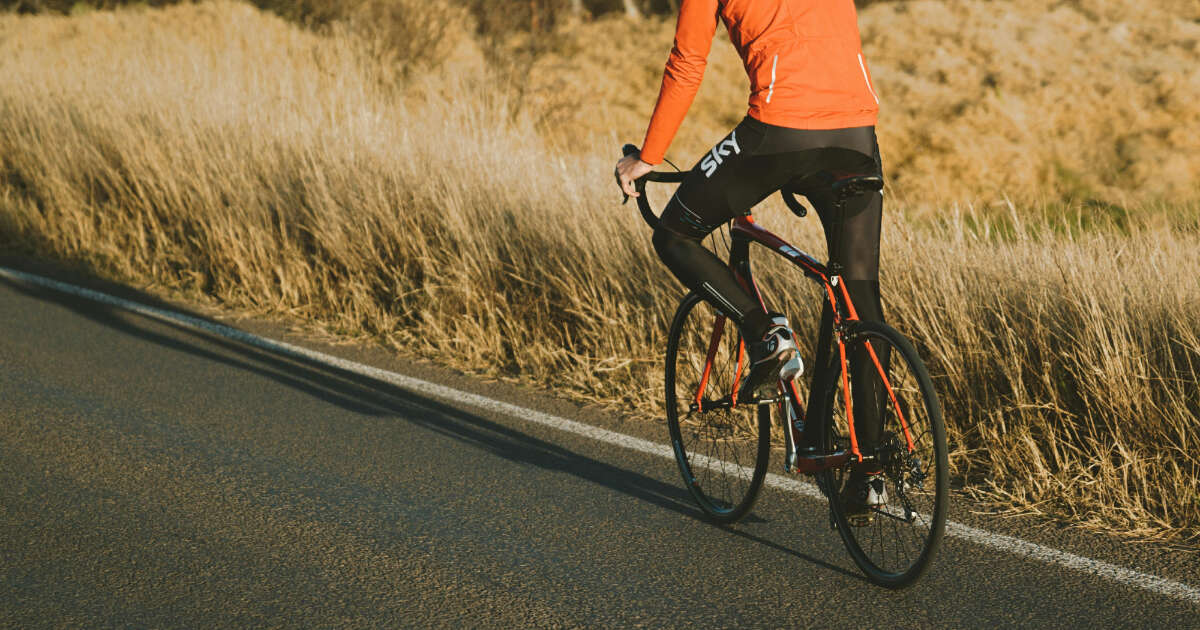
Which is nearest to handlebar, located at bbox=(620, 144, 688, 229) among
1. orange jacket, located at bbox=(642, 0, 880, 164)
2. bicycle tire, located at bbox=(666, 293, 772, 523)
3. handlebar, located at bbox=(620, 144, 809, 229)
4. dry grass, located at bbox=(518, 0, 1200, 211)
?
handlebar, located at bbox=(620, 144, 809, 229)

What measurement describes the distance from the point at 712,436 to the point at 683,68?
1.74 m

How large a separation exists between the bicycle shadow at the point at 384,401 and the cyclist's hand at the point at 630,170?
1385mm

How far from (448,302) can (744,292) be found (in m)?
3.54

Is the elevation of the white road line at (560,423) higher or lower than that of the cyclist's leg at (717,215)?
lower

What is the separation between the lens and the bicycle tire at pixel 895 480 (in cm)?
359

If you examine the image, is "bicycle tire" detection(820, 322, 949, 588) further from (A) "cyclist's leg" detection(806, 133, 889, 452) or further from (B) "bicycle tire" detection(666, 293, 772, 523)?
(B) "bicycle tire" detection(666, 293, 772, 523)

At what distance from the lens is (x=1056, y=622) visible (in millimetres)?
3648

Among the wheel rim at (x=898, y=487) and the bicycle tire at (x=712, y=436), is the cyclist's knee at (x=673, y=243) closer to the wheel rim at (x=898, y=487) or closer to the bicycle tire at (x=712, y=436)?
the bicycle tire at (x=712, y=436)

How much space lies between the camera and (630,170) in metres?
4.12

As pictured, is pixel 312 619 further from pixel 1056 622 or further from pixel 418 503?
pixel 1056 622

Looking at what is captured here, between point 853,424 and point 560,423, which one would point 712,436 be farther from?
point 853,424

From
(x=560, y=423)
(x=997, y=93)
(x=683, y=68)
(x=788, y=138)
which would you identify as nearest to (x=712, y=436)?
(x=560, y=423)

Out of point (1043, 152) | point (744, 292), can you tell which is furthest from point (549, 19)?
point (744, 292)

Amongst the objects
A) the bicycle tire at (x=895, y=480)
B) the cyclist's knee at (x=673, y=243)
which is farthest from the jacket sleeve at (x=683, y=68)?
the bicycle tire at (x=895, y=480)
